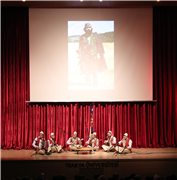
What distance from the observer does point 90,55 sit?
23.9 ft

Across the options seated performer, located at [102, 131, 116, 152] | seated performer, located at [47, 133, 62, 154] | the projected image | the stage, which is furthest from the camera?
the projected image

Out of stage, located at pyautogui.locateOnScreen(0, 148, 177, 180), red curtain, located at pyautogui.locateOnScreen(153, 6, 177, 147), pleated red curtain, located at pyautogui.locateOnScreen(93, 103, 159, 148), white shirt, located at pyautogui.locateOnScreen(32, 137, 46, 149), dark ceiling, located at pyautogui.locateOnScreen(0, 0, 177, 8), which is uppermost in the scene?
dark ceiling, located at pyautogui.locateOnScreen(0, 0, 177, 8)

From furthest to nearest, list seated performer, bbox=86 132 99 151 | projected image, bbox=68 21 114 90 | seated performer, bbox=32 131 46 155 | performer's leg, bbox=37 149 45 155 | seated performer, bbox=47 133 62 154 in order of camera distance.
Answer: projected image, bbox=68 21 114 90
seated performer, bbox=86 132 99 151
seated performer, bbox=32 131 46 155
seated performer, bbox=47 133 62 154
performer's leg, bbox=37 149 45 155

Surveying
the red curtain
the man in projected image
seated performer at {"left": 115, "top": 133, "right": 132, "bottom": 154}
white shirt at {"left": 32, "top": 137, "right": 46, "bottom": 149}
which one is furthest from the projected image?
white shirt at {"left": 32, "top": 137, "right": 46, "bottom": 149}

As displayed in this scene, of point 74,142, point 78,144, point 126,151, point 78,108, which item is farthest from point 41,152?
point 126,151

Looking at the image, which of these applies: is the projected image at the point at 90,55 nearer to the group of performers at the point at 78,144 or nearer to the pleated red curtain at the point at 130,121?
the pleated red curtain at the point at 130,121

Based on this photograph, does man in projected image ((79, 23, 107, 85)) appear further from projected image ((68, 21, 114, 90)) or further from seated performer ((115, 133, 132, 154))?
seated performer ((115, 133, 132, 154))

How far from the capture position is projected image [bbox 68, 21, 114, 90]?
727 cm

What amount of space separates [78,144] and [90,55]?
2.80 meters

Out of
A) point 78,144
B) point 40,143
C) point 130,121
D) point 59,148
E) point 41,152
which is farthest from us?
point 130,121

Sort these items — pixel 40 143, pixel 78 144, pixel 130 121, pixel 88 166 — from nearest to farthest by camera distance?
pixel 88 166 < pixel 40 143 < pixel 78 144 < pixel 130 121

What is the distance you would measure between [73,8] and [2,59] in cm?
279

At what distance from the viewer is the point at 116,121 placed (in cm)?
745

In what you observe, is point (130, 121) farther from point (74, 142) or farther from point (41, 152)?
point (41, 152)
